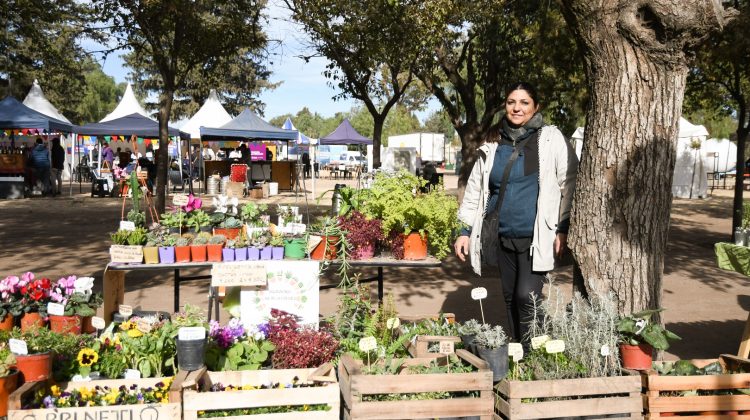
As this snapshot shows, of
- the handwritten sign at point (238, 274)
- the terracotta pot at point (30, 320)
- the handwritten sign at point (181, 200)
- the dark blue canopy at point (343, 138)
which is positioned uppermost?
the dark blue canopy at point (343, 138)

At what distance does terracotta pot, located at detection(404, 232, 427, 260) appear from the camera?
15.1 feet

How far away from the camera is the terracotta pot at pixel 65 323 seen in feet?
13.3

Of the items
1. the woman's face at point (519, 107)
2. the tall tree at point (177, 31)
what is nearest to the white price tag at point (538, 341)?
the woman's face at point (519, 107)

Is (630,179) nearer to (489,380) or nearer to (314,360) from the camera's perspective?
(489,380)

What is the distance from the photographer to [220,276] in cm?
407

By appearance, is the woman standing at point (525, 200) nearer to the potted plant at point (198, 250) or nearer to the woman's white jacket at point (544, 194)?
the woman's white jacket at point (544, 194)

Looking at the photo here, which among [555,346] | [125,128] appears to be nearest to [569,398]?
[555,346]

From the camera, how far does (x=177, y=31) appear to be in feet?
42.4

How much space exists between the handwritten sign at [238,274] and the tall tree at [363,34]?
7156mm

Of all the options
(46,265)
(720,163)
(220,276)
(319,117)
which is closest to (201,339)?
(220,276)

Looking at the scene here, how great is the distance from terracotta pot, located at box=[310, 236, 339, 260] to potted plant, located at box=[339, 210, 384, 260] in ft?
0.33

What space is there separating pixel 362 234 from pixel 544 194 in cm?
131

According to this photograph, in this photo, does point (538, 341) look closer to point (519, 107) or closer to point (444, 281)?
point (519, 107)

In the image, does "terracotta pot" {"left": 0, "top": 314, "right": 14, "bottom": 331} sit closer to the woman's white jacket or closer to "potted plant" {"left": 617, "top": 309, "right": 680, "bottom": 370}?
the woman's white jacket
